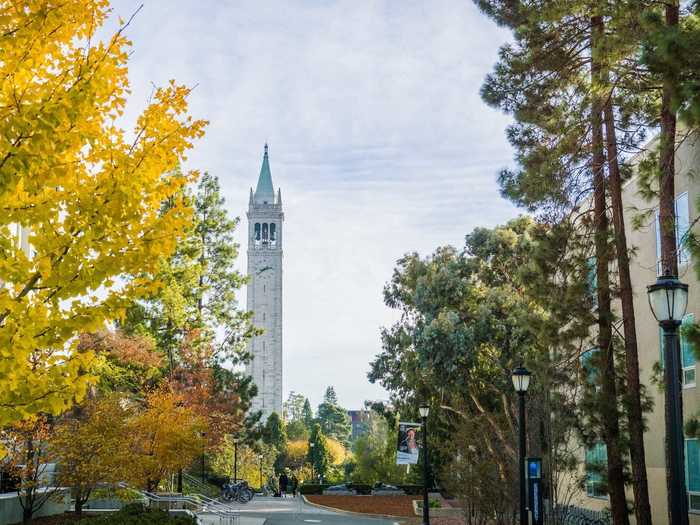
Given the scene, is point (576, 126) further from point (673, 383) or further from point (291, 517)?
point (291, 517)

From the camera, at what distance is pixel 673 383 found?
8.72 metres

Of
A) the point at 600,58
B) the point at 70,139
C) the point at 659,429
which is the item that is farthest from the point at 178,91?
the point at 659,429

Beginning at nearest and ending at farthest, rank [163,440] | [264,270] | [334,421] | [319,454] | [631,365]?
[631,365], [163,440], [319,454], [264,270], [334,421]

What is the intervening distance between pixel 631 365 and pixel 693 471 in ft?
11.8

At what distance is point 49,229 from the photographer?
6723 millimetres

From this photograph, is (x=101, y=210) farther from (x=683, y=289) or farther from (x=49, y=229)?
(x=683, y=289)

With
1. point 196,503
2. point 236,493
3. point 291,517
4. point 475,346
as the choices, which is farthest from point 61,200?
point 236,493

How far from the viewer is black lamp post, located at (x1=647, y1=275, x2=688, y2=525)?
335 inches

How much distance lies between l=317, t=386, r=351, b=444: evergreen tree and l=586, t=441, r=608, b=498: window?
99.9 metres

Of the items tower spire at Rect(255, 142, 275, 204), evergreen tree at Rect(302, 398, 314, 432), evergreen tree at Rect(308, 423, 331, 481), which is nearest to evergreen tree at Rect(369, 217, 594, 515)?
evergreen tree at Rect(308, 423, 331, 481)

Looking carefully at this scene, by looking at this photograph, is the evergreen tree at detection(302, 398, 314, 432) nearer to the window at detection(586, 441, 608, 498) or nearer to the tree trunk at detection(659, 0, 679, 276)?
the window at detection(586, 441, 608, 498)

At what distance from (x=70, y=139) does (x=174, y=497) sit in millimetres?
22165

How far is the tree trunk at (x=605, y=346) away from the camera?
16938mm

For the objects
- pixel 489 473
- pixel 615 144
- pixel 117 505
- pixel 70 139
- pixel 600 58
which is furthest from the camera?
pixel 117 505
